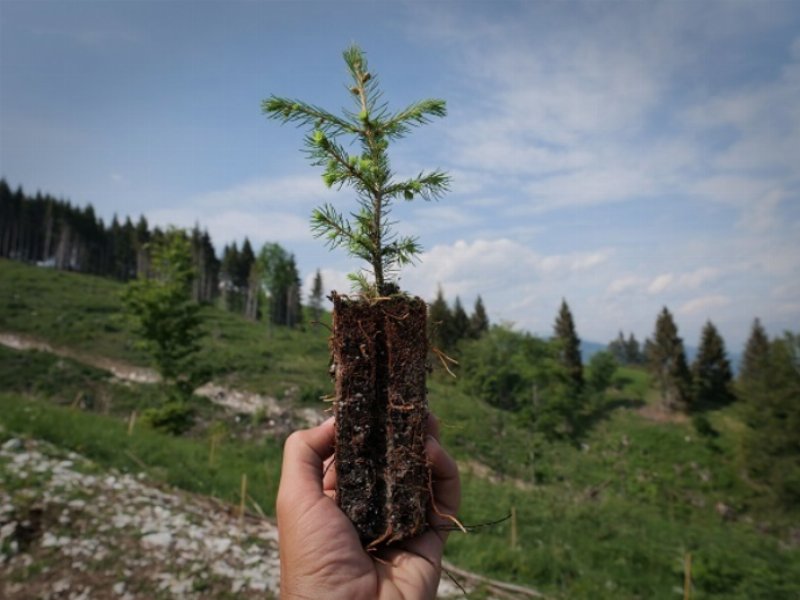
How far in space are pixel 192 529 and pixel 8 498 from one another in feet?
10.9

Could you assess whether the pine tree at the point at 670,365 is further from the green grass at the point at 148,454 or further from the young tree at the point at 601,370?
the green grass at the point at 148,454

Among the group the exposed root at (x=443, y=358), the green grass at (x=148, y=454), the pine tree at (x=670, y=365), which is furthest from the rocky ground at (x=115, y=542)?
the pine tree at (x=670, y=365)

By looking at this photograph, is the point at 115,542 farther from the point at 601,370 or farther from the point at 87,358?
the point at 601,370

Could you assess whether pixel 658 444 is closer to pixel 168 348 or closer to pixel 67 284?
pixel 168 348

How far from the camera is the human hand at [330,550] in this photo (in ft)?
8.45

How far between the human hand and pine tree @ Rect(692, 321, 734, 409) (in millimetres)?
57720

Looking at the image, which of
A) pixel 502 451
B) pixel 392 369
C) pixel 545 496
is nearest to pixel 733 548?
pixel 545 496

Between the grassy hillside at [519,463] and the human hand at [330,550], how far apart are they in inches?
32.6

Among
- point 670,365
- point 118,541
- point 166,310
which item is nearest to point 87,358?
point 166,310

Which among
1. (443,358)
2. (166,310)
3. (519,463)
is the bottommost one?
(519,463)

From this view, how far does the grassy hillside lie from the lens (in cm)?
1148

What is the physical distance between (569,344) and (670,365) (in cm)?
1061

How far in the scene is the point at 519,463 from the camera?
1119 inches

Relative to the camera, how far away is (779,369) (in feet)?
104
